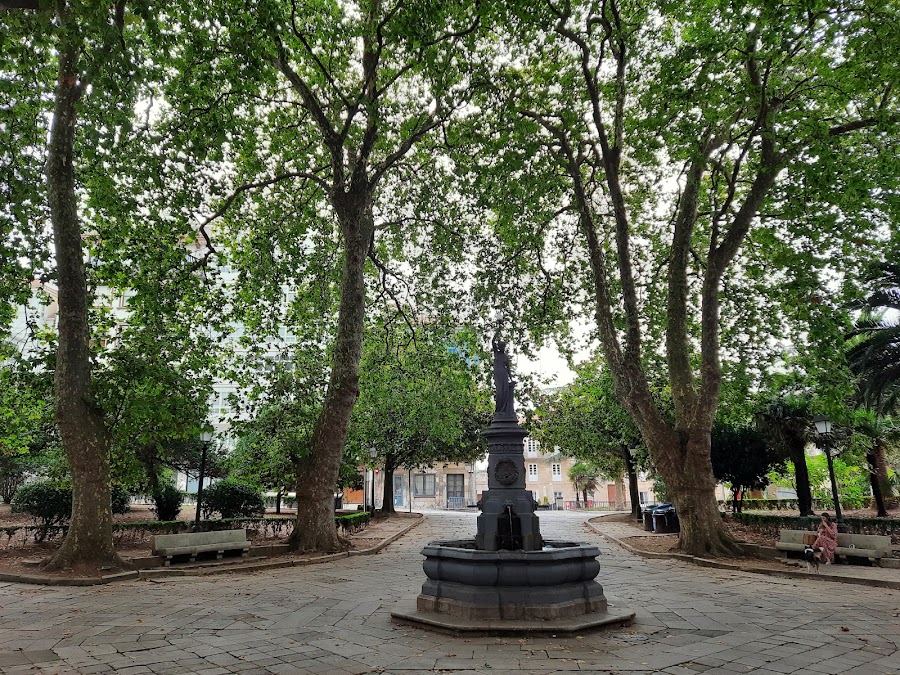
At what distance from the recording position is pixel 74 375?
11.0m

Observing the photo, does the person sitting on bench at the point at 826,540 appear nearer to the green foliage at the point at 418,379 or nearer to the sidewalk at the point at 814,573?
the sidewalk at the point at 814,573

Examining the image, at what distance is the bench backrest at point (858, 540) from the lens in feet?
38.0

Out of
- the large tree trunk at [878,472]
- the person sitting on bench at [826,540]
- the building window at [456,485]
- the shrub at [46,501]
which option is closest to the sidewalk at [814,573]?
the person sitting on bench at [826,540]

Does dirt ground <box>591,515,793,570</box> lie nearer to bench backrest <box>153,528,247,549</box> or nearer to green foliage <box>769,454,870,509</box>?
bench backrest <box>153,528,247,549</box>

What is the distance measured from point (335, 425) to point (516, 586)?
26.5 feet

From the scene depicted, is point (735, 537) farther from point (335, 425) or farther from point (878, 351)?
point (335, 425)

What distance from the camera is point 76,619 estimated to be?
22.7ft

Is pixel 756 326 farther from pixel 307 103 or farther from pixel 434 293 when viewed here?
pixel 307 103

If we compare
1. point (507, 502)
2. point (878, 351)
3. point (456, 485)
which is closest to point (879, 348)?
point (878, 351)

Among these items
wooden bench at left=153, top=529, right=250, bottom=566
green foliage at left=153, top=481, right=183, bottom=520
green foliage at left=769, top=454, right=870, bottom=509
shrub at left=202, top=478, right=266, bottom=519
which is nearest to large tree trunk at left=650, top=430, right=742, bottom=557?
wooden bench at left=153, top=529, right=250, bottom=566

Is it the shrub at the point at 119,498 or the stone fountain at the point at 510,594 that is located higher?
the shrub at the point at 119,498

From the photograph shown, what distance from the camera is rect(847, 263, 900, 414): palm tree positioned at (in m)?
16.8

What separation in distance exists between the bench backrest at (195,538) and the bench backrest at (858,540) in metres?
12.4

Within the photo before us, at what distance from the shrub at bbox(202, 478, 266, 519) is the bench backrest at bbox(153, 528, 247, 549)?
5349 mm
